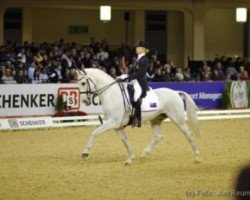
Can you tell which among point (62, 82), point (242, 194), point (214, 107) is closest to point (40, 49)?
point (62, 82)

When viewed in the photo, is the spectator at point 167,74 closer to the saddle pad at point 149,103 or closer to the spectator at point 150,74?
the spectator at point 150,74

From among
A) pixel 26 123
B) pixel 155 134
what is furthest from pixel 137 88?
pixel 26 123

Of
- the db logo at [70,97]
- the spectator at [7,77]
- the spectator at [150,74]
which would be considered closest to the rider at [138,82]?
the db logo at [70,97]

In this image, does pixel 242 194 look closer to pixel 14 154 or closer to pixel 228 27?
pixel 14 154

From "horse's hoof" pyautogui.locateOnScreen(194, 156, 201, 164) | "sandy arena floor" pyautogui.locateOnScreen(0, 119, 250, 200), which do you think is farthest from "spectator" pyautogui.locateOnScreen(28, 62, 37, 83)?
"horse's hoof" pyautogui.locateOnScreen(194, 156, 201, 164)

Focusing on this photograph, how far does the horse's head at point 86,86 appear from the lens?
11.4 m

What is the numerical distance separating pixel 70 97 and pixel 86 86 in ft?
26.9

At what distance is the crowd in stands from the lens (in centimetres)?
2077

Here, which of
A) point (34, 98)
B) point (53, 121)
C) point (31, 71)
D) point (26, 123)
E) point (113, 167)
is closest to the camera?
point (113, 167)

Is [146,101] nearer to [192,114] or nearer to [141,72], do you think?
[141,72]

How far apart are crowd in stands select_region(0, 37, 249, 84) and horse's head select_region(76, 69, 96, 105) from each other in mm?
8417

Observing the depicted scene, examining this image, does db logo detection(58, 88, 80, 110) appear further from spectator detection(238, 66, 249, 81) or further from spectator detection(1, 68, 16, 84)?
spectator detection(238, 66, 249, 81)

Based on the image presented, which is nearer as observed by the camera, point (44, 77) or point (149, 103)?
point (149, 103)

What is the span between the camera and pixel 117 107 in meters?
11.2
